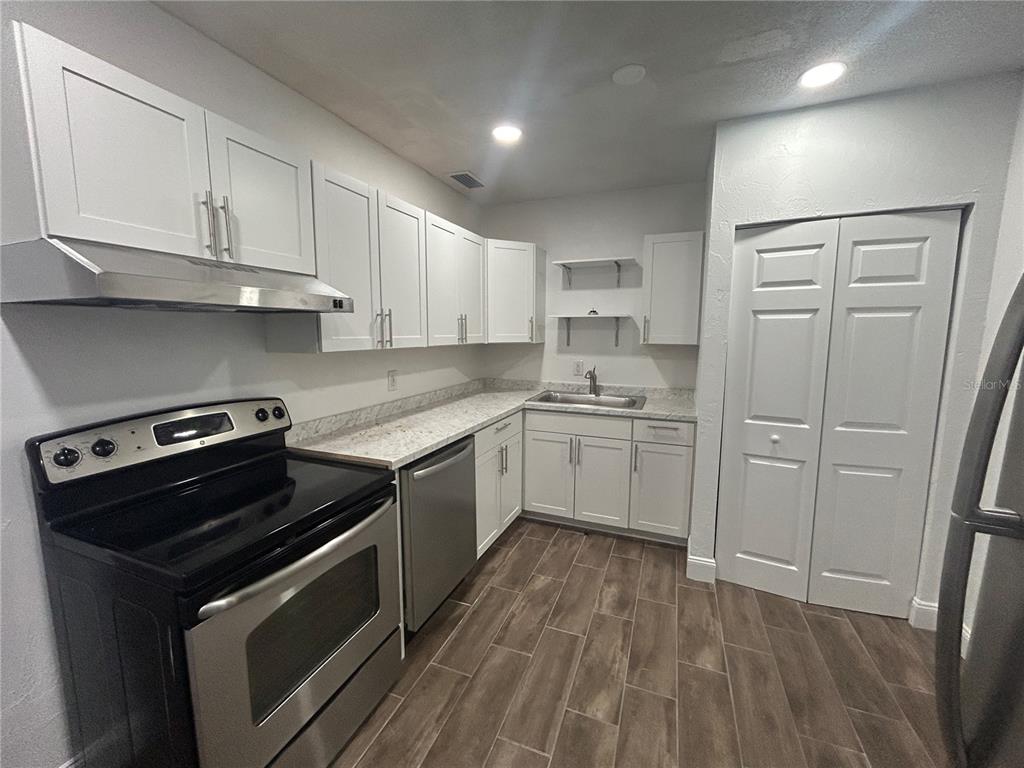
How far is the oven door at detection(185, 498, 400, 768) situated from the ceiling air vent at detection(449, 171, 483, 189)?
93.0 inches

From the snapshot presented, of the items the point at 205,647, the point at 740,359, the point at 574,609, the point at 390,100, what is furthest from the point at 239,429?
the point at 740,359

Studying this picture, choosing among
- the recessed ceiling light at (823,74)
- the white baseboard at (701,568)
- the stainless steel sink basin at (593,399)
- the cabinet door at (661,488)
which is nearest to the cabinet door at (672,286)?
the stainless steel sink basin at (593,399)

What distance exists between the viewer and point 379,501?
61.6 inches

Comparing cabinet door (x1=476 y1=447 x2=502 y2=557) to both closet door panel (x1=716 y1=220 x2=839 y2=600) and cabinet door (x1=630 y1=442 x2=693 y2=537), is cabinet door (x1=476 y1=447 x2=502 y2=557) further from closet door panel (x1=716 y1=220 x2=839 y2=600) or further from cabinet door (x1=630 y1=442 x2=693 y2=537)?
closet door panel (x1=716 y1=220 x2=839 y2=600)

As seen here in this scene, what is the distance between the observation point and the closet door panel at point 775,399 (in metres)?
2.07

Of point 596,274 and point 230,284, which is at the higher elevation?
point 596,274

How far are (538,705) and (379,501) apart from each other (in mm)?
1042

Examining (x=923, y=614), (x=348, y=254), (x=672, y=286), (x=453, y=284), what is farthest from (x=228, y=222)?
(x=923, y=614)

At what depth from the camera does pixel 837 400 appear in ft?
6.79

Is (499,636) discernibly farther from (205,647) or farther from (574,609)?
(205,647)

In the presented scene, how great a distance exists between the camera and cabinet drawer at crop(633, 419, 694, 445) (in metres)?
2.57

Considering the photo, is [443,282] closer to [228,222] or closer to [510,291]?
[510,291]

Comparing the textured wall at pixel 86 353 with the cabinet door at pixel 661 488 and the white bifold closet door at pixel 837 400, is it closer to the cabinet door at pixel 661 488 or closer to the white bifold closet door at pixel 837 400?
the cabinet door at pixel 661 488

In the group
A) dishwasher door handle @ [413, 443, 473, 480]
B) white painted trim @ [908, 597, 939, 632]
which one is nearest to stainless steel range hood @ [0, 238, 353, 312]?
dishwasher door handle @ [413, 443, 473, 480]
